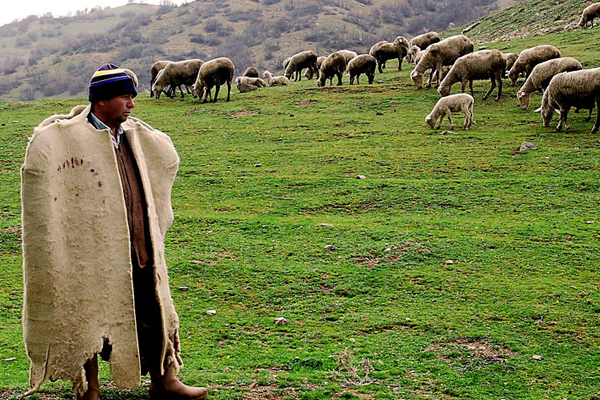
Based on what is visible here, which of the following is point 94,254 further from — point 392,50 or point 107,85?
point 392,50

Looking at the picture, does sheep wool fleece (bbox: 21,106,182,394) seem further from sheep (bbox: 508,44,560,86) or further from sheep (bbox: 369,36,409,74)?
sheep (bbox: 369,36,409,74)

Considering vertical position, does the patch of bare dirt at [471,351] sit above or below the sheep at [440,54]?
below

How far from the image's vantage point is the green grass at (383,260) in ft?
15.6

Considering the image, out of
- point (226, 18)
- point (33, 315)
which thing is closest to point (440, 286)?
point (33, 315)

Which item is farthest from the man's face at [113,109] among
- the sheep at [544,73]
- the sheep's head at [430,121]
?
the sheep at [544,73]

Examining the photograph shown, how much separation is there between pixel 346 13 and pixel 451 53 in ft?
256

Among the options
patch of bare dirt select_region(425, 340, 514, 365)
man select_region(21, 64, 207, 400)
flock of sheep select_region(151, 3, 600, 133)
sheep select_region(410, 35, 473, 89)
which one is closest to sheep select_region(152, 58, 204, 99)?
flock of sheep select_region(151, 3, 600, 133)

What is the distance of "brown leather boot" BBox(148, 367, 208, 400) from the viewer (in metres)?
3.79

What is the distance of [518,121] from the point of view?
15.9m

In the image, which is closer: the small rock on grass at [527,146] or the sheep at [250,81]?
the small rock on grass at [527,146]

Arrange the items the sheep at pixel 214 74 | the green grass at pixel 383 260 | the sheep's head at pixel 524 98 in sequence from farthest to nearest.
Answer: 1. the sheep at pixel 214 74
2. the sheep's head at pixel 524 98
3. the green grass at pixel 383 260

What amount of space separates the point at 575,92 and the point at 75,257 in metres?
12.9

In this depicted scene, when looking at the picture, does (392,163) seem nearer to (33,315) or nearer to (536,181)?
(536,181)

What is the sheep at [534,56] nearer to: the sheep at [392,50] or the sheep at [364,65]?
the sheep at [364,65]
